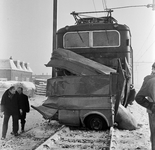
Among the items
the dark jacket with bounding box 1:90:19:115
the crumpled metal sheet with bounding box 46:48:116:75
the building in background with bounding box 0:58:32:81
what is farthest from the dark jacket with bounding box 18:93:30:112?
the building in background with bounding box 0:58:32:81

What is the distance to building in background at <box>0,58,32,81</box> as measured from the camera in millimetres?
46312

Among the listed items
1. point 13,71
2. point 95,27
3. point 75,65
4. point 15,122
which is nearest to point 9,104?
point 15,122

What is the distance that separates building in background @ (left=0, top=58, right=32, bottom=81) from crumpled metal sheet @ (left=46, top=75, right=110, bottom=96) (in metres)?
36.5

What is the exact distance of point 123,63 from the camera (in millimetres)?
9094

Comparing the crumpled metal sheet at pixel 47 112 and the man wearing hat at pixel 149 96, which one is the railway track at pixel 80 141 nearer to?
the crumpled metal sheet at pixel 47 112

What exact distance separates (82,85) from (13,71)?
4228 cm

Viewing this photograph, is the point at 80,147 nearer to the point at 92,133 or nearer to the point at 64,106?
the point at 92,133

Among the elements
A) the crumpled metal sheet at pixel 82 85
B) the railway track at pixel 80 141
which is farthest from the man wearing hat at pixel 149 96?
the crumpled metal sheet at pixel 82 85

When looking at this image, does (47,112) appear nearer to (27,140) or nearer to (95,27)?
(27,140)

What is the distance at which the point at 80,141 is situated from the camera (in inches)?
238

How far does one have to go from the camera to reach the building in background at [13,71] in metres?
46.3

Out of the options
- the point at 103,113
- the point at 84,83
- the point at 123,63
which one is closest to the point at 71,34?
the point at 123,63

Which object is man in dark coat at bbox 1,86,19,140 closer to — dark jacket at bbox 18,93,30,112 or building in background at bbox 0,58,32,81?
dark jacket at bbox 18,93,30,112

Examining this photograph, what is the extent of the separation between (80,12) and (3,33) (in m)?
4.71
